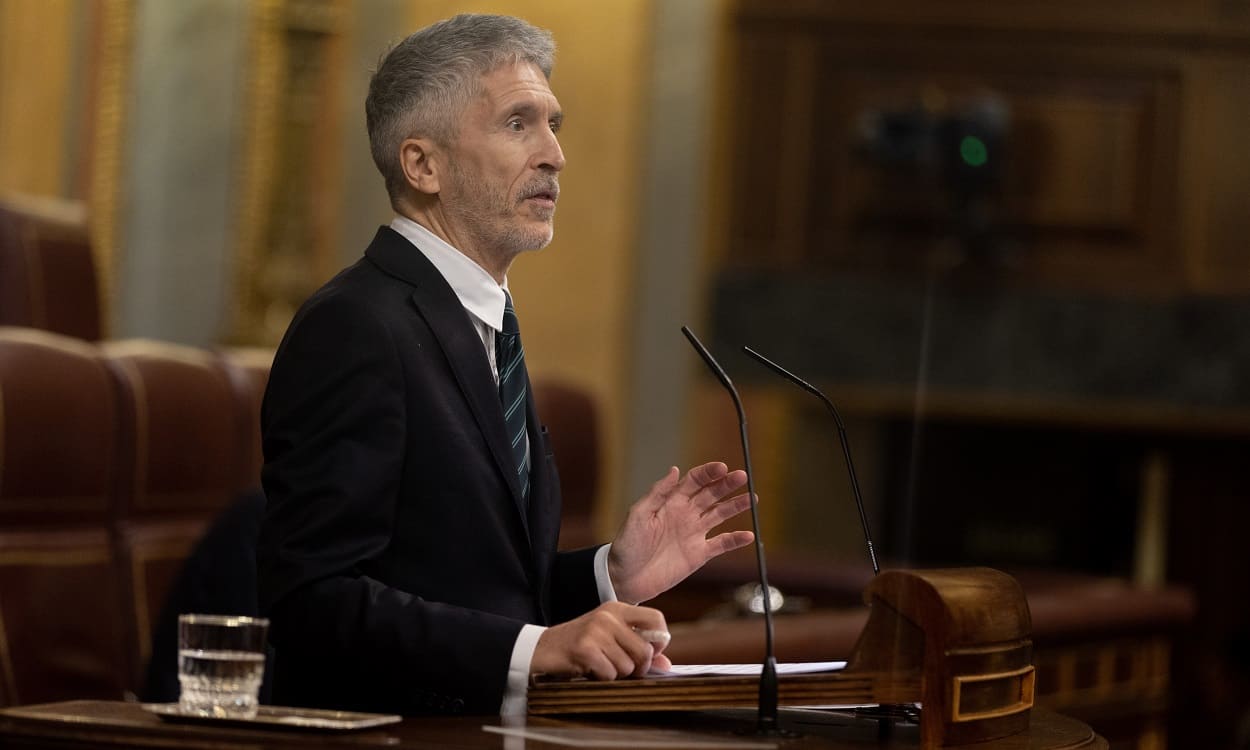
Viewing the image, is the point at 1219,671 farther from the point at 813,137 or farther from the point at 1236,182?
the point at 813,137

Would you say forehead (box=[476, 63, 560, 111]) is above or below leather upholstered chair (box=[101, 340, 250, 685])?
above

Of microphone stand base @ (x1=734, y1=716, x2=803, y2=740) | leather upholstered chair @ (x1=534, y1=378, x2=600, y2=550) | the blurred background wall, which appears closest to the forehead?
microphone stand base @ (x1=734, y1=716, x2=803, y2=740)

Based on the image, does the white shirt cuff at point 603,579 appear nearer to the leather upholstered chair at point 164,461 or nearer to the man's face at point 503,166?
the man's face at point 503,166

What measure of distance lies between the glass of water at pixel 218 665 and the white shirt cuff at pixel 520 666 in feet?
0.68

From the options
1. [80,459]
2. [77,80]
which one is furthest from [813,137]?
[80,459]

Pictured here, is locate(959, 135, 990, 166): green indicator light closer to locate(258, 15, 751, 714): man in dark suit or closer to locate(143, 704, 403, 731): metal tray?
locate(258, 15, 751, 714): man in dark suit

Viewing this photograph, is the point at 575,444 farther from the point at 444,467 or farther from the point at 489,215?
the point at 444,467

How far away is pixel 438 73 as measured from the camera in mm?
1788

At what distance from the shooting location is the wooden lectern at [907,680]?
1489mm

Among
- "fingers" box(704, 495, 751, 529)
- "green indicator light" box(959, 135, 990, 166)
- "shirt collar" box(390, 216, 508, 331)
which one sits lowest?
"fingers" box(704, 495, 751, 529)

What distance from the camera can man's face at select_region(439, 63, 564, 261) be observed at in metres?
1.79

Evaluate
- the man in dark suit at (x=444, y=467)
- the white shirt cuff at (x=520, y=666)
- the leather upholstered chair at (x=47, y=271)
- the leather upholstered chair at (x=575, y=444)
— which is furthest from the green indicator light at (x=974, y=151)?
the white shirt cuff at (x=520, y=666)

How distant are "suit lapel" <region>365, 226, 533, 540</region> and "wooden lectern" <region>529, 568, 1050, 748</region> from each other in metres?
0.24

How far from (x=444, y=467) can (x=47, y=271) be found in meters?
2.73
